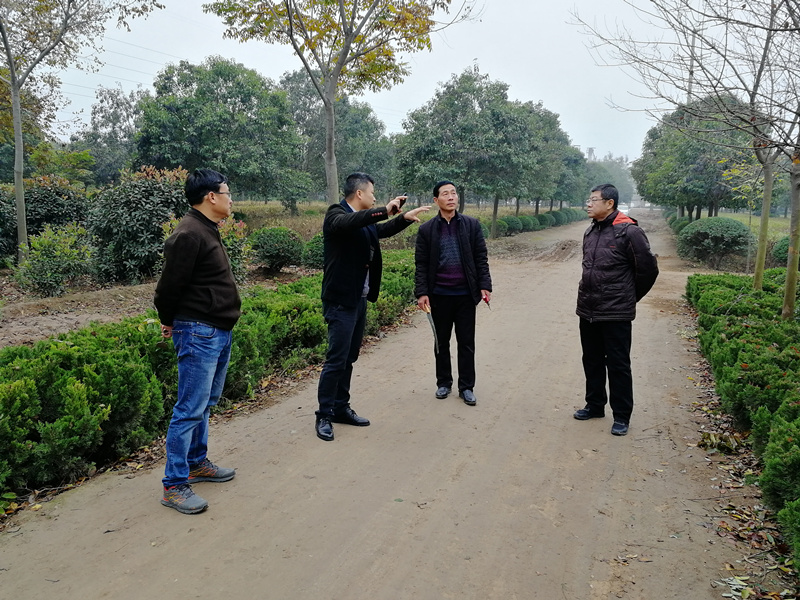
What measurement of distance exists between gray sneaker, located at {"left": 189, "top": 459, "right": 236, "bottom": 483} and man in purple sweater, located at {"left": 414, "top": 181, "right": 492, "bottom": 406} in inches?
83.6

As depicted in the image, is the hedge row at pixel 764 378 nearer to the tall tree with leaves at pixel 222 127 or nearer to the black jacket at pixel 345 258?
the black jacket at pixel 345 258

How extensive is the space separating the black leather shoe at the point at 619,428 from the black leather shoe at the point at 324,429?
84.9 inches

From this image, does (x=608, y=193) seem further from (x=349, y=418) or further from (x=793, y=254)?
(x=793, y=254)

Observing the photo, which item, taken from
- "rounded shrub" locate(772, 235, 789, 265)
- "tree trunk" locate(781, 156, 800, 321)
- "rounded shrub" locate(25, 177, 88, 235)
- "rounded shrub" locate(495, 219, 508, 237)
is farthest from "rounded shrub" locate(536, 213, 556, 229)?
"tree trunk" locate(781, 156, 800, 321)

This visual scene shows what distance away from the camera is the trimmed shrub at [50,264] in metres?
10.3

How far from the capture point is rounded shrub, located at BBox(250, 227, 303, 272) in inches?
495

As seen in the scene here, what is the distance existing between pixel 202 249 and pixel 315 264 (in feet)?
33.0

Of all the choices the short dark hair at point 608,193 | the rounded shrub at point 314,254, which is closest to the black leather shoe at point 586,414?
the short dark hair at point 608,193

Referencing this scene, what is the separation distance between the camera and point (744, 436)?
13.5 ft

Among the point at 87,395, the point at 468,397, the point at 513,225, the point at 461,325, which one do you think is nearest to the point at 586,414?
the point at 468,397

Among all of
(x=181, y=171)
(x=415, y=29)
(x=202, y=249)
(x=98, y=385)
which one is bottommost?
(x=98, y=385)

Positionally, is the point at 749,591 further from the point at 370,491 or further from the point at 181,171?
the point at 181,171

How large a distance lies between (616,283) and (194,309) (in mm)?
3046

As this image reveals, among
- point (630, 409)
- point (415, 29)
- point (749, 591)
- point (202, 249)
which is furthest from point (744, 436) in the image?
point (415, 29)
